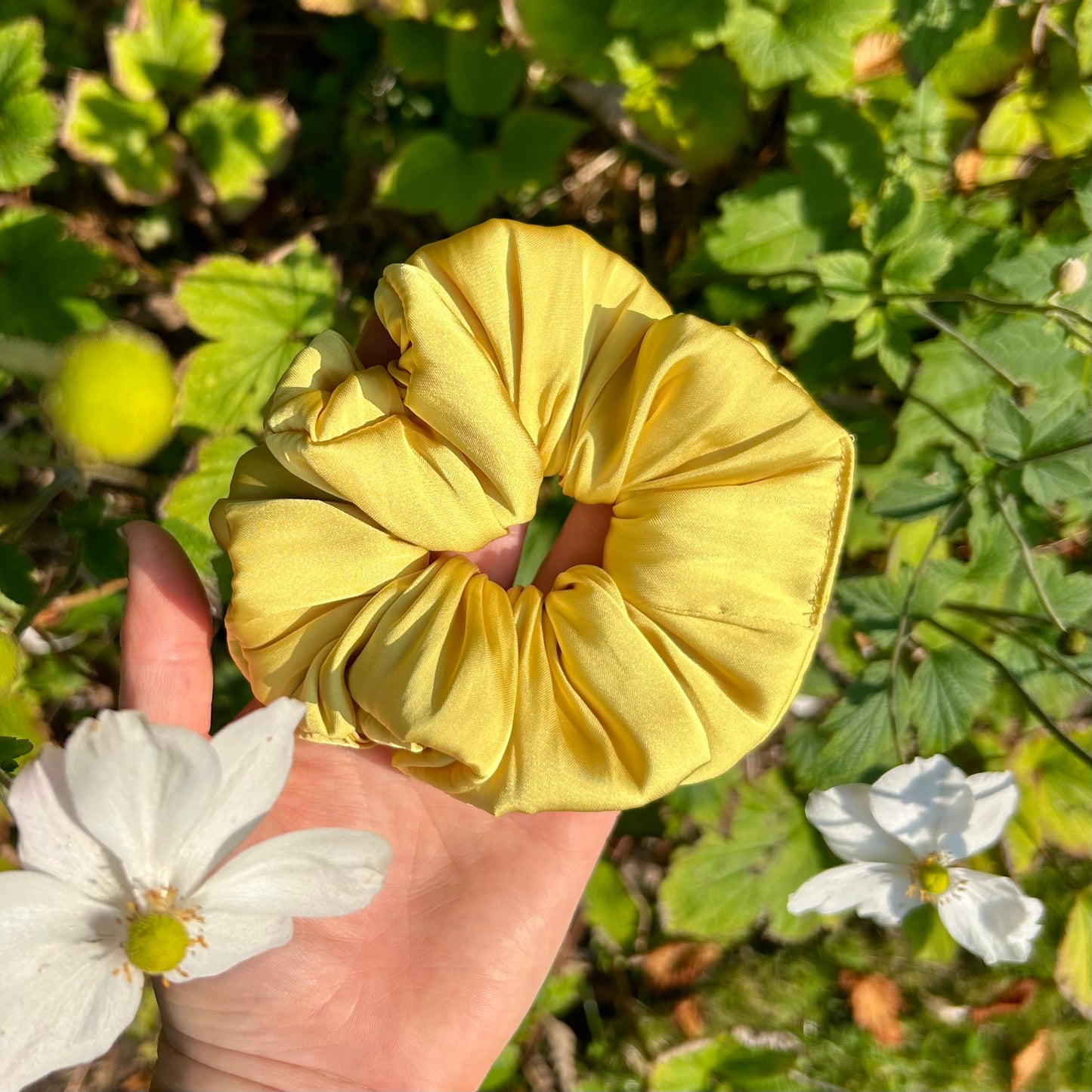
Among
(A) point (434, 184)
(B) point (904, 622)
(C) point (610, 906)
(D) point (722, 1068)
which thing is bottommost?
(D) point (722, 1068)

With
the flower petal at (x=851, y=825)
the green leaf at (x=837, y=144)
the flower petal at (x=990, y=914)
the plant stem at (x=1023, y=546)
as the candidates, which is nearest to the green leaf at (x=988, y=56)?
the green leaf at (x=837, y=144)

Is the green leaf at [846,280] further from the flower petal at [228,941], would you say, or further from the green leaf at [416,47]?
the flower petal at [228,941]

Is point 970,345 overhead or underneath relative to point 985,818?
overhead

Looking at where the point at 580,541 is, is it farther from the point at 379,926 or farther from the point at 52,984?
the point at 52,984

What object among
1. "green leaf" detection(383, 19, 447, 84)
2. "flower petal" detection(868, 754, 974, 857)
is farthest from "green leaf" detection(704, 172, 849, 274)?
"flower petal" detection(868, 754, 974, 857)

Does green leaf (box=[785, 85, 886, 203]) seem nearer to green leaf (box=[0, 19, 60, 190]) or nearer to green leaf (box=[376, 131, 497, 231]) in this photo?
green leaf (box=[376, 131, 497, 231])

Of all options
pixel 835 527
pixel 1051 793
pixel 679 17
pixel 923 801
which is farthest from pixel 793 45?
pixel 1051 793

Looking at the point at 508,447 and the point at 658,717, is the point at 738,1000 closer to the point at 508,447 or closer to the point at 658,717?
the point at 658,717
